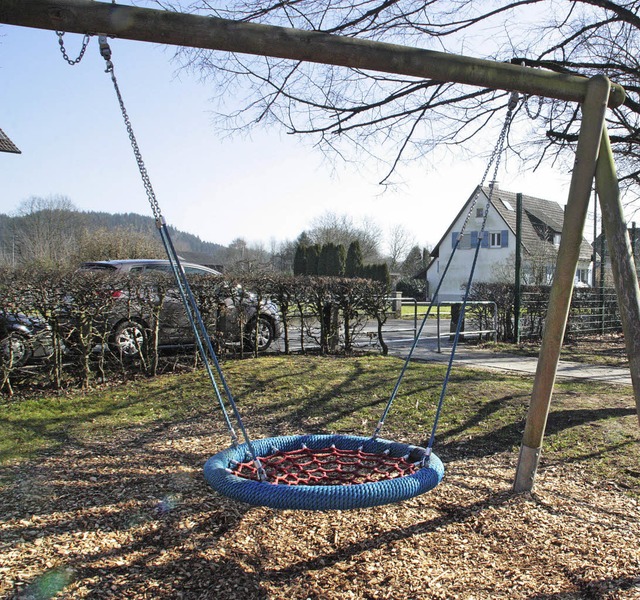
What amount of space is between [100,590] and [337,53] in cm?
288

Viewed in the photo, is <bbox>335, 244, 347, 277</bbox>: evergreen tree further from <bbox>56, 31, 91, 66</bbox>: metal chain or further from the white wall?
<bbox>56, 31, 91, 66</bbox>: metal chain

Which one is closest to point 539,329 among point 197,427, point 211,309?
point 211,309

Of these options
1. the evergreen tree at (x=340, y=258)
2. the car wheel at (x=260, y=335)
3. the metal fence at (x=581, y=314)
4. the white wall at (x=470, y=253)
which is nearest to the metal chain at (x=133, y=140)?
the car wheel at (x=260, y=335)

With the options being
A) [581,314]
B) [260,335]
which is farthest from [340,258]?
[260,335]

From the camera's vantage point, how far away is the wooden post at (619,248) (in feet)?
10.9

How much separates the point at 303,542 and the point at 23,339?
13.5 ft

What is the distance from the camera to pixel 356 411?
601 centimetres

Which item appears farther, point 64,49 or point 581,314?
point 581,314

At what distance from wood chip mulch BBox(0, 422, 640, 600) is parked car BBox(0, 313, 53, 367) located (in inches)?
77.6

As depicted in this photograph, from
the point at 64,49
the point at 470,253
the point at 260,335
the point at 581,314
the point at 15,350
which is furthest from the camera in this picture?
the point at 470,253

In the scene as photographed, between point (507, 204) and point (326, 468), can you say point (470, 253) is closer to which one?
point (507, 204)

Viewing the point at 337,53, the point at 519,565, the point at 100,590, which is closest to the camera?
the point at 100,590

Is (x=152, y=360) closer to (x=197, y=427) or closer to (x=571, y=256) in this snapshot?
(x=197, y=427)

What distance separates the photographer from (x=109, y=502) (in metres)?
3.54
